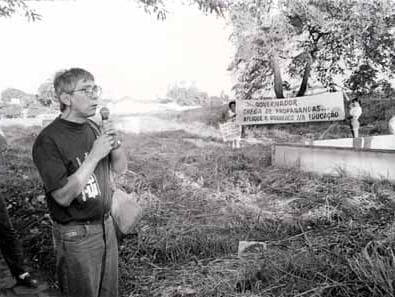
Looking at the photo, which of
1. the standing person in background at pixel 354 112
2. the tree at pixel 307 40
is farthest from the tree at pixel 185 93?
the standing person in background at pixel 354 112

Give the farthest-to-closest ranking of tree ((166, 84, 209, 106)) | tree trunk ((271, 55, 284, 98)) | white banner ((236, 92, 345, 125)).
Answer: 1. tree ((166, 84, 209, 106))
2. tree trunk ((271, 55, 284, 98))
3. white banner ((236, 92, 345, 125))

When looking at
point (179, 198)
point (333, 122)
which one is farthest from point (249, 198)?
point (333, 122)

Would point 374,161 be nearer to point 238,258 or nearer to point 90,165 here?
point 238,258

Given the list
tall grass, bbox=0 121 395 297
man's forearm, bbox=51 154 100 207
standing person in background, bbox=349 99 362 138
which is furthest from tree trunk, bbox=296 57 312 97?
man's forearm, bbox=51 154 100 207

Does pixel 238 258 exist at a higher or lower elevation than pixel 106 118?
lower

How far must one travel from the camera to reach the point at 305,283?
2303 millimetres

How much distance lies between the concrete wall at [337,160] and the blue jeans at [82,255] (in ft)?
15.5

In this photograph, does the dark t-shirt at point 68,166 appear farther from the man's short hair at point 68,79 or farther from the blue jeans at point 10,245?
the blue jeans at point 10,245

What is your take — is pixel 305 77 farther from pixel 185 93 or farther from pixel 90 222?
pixel 185 93

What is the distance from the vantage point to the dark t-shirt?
1.72 m

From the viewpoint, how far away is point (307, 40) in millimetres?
16297

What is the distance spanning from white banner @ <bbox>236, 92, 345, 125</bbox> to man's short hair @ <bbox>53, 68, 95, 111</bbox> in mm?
11979

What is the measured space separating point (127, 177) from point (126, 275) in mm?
2944

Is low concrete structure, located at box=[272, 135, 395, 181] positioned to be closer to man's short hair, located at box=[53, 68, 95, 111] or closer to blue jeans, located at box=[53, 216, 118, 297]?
blue jeans, located at box=[53, 216, 118, 297]
